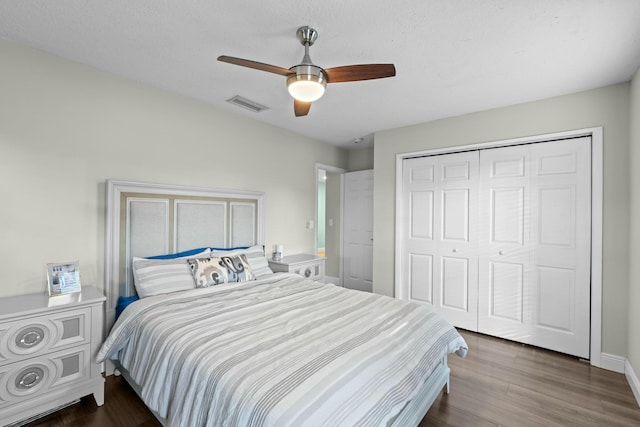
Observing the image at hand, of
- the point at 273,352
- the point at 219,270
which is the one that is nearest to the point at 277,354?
the point at 273,352

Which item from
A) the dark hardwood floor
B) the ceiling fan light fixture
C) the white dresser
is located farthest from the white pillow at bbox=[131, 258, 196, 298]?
the ceiling fan light fixture

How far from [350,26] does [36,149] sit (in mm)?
2408

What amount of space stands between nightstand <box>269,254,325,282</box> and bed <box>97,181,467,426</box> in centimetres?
91

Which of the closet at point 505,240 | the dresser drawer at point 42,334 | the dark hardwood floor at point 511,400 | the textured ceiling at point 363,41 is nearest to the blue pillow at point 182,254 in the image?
the dresser drawer at point 42,334

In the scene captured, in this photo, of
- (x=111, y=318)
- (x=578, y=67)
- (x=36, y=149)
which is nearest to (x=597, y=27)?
(x=578, y=67)

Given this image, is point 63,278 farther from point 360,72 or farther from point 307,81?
point 360,72

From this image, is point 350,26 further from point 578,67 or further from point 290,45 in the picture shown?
point 578,67

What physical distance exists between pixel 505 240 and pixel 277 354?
2836 millimetres

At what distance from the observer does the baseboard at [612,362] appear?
2.50 metres

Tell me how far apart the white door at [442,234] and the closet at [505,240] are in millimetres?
11

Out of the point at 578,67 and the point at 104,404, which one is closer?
the point at 104,404

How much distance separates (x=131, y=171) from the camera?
8.55ft

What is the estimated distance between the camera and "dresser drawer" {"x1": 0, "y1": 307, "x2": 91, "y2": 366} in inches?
66.7

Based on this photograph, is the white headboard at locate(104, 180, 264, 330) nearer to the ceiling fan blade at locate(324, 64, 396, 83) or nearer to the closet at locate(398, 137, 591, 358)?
the ceiling fan blade at locate(324, 64, 396, 83)
